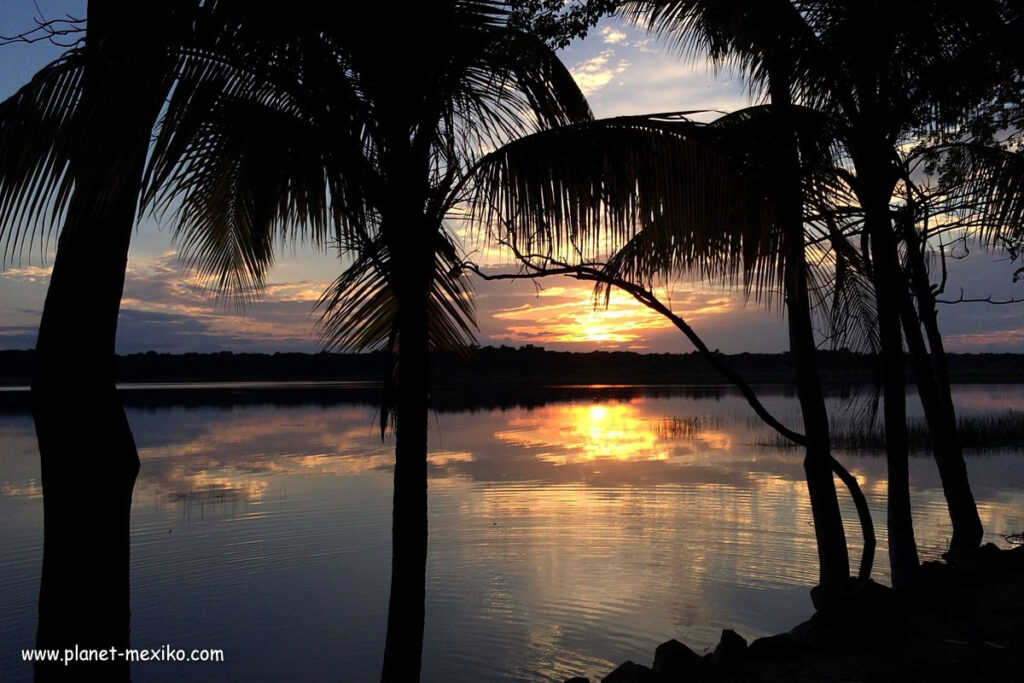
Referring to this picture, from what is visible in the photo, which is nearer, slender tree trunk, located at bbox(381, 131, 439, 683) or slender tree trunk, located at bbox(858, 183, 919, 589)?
slender tree trunk, located at bbox(381, 131, 439, 683)

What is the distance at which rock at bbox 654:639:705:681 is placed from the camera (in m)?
5.63

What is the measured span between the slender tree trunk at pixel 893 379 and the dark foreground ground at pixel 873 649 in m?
0.93

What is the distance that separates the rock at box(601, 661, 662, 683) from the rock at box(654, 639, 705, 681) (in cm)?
11

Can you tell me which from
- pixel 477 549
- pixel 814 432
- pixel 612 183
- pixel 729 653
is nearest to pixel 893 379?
pixel 814 432

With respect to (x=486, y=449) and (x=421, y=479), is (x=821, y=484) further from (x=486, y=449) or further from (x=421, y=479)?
(x=486, y=449)

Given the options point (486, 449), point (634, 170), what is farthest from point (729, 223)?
point (486, 449)

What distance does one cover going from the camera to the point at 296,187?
4.30m

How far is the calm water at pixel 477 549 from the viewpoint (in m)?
8.22

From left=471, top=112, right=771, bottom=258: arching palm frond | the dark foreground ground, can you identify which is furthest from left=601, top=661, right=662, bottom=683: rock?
left=471, top=112, right=771, bottom=258: arching palm frond

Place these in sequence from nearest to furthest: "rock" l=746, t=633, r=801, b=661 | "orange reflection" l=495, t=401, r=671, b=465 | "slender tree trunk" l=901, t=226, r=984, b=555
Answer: "rock" l=746, t=633, r=801, b=661, "slender tree trunk" l=901, t=226, r=984, b=555, "orange reflection" l=495, t=401, r=671, b=465

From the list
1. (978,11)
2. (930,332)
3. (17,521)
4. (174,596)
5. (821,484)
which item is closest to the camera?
(978,11)

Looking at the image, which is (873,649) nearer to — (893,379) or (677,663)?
(677,663)

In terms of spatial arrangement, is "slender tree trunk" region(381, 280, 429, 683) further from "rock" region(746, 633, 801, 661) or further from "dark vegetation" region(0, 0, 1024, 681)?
"rock" region(746, 633, 801, 661)

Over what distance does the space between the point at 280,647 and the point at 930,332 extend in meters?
8.61
